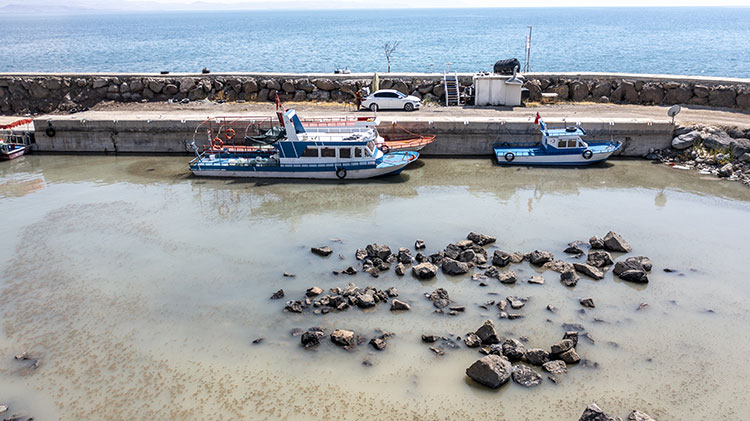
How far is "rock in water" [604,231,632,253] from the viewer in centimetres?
1852

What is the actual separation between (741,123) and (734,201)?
8018 mm

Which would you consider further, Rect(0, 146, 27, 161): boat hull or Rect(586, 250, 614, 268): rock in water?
Rect(0, 146, 27, 161): boat hull

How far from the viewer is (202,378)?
13.0 metres

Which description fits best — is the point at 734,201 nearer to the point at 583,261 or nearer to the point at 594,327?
the point at 583,261

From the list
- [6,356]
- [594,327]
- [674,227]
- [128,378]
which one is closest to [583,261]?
[594,327]

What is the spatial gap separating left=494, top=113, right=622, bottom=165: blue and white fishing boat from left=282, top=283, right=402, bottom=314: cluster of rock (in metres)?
14.3

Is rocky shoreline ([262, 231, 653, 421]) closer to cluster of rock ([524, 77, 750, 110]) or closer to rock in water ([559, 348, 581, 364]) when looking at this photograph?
rock in water ([559, 348, 581, 364])

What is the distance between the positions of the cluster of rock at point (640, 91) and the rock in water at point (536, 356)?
24.8m

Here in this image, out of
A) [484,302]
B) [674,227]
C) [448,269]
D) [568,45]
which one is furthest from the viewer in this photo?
[568,45]

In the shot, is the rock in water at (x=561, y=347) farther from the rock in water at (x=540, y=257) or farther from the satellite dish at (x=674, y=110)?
the satellite dish at (x=674, y=110)

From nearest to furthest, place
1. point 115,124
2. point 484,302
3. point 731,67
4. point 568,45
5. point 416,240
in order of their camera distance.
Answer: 1. point 484,302
2. point 416,240
3. point 115,124
4. point 731,67
5. point 568,45

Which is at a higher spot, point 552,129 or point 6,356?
point 552,129

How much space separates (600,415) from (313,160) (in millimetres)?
17746

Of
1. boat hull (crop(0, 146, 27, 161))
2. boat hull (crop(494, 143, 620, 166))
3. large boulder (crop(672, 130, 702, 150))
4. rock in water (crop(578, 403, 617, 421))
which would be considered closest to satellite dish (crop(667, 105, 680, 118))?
large boulder (crop(672, 130, 702, 150))
